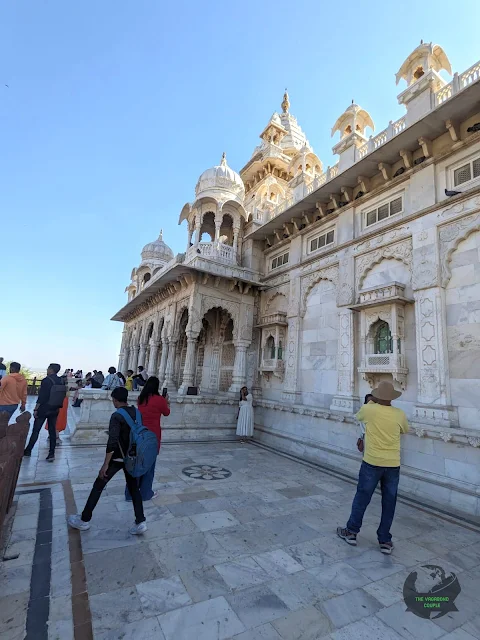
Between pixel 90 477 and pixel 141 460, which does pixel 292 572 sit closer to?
pixel 141 460

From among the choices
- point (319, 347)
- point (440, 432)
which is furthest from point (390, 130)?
point (440, 432)

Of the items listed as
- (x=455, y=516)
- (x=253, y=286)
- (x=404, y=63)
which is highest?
(x=404, y=63)

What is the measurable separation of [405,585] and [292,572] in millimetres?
1026

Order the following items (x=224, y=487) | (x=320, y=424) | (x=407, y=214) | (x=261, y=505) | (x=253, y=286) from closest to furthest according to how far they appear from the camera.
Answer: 1. (x=261, y=505)
2. (x=224, y=487)
3. (x=407, y=214)
4. (x=320, y=424)
5. (x=253, y=286)

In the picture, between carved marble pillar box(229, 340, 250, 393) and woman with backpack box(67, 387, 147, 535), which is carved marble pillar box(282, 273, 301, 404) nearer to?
carved marble pillar box(229, 340, 250, 393)

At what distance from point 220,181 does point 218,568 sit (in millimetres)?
12207

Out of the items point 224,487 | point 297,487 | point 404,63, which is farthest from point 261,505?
point 404,63

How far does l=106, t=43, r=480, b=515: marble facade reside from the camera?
5.94 meters

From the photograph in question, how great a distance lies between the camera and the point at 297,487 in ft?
18.9

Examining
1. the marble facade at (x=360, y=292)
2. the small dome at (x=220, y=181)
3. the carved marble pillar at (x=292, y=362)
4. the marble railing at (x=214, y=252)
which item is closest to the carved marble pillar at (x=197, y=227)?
the marble facade at (x=360, y=292)

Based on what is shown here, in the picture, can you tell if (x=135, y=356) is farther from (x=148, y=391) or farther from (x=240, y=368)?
(x=148, y=391)

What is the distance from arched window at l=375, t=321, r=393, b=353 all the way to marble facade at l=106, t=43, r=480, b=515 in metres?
0.02

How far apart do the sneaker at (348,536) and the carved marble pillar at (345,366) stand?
156 inches

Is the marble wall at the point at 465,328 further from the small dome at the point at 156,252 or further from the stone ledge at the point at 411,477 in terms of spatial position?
the small dome at the point at 156,252
